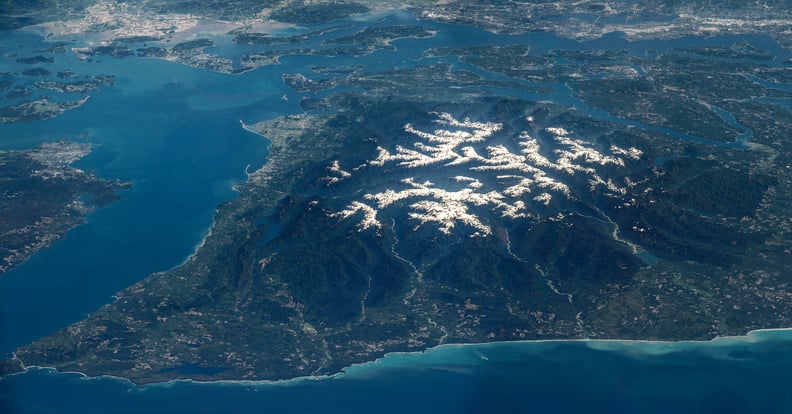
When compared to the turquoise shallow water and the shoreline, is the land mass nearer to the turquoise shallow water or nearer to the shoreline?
the shoreline

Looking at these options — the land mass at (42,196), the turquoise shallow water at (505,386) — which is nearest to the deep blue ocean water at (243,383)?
the turquoise shallow water at (505,386)

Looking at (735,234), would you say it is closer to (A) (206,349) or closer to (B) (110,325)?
(A) (206,349)

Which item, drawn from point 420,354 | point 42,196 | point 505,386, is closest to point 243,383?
point 420,354

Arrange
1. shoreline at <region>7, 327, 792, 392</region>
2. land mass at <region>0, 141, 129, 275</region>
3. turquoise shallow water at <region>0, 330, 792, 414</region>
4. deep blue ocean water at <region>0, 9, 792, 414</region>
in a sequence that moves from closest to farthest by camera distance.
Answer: turquoise shallow water at <region>0, 330, 792, 414</region>, deep blue ocean water at <region>0, 9, 792, 414</region>, shoreline at <region>7, 327, 792, 392</region>, land mass at <region>0, 141, 129, 275</region>

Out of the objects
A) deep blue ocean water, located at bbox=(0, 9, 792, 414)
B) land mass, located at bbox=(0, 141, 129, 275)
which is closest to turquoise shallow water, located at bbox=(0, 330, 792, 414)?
deep blue ocean water, located at bbox=(0, 9, 792, 414)

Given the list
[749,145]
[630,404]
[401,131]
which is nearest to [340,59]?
[401,131]

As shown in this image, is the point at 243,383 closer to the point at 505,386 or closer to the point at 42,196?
the point at 505,386
